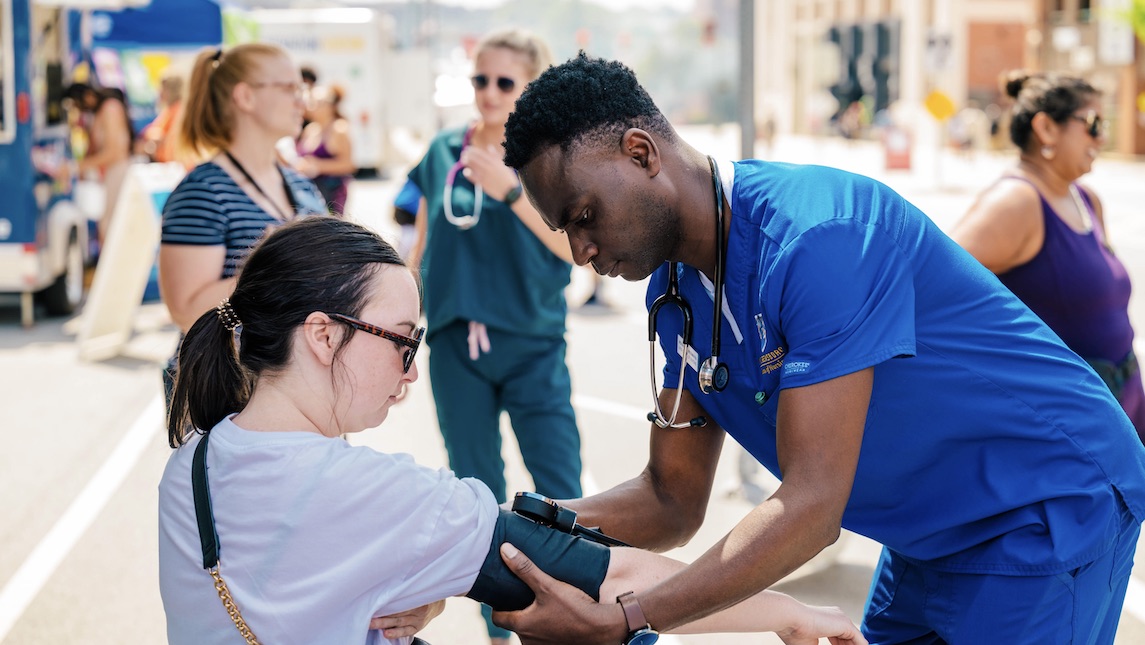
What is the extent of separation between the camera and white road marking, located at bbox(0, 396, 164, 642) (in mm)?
4903

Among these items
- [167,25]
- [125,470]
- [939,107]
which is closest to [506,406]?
[125,470]

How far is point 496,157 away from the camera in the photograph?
165 inches

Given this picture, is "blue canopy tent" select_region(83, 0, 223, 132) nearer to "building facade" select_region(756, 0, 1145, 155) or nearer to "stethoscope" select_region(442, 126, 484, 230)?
"stethoscope" select_region(442, 126, 484, 230)

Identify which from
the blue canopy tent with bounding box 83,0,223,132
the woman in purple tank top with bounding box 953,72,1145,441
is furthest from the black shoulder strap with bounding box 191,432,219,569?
the blue canopy tent with bounding box 83,0,223,132

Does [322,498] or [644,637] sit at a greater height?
[322,498]

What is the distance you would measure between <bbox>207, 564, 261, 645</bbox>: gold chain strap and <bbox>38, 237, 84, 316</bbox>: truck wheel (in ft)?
33.4

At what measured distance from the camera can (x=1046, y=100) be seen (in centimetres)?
415

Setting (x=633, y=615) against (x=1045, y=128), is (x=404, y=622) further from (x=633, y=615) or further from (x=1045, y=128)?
(x=1045, y=128)

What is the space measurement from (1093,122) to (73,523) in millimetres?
4571

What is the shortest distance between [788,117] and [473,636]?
66.8m

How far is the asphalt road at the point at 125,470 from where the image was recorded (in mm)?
4746

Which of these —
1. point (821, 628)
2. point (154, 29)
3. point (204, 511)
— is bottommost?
point (821, 628)

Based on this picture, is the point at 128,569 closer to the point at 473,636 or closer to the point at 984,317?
the point at 473,636

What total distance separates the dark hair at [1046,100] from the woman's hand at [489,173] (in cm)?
166
